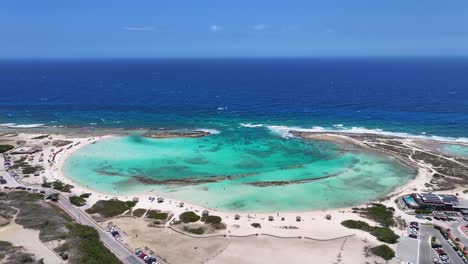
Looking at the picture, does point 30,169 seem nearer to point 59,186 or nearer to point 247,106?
point 59,186

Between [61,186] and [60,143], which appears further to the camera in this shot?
[60,143]

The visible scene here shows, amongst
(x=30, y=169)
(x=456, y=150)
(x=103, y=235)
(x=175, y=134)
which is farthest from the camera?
(x=175, y=134)

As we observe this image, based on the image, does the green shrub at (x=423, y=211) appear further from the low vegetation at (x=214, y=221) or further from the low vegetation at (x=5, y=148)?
the low vegetation at (x=5, y=148)

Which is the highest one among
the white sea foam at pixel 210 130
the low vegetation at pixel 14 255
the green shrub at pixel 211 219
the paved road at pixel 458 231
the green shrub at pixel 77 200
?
the white sea foam at pixel 210 130

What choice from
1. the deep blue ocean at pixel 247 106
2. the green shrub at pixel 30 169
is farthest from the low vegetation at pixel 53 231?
the deep blue ocean at pixel 247 106

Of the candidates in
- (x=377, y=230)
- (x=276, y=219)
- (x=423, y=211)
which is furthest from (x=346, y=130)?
(x=276, y=219)

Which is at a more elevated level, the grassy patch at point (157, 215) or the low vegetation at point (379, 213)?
the low vegetation at point (379, 213)
